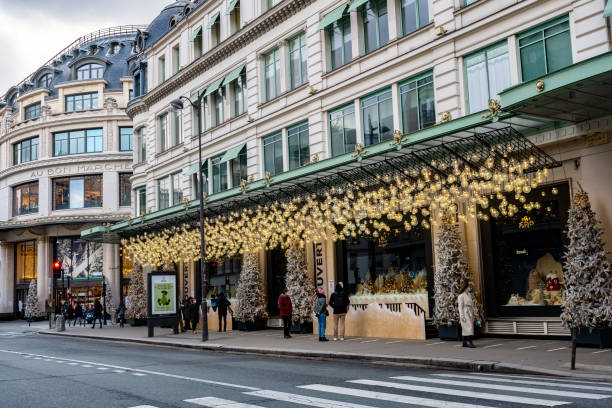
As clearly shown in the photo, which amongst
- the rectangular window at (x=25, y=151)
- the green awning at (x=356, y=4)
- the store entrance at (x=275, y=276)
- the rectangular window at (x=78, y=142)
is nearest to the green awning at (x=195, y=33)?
the green awning at (x=356, y=4)

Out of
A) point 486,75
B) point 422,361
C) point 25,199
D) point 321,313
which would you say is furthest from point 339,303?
point 25,199

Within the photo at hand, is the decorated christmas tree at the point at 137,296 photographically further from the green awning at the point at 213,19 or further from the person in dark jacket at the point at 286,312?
the person in dark jacket at the point at 286,312

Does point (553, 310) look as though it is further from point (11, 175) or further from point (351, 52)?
point (11, 175)

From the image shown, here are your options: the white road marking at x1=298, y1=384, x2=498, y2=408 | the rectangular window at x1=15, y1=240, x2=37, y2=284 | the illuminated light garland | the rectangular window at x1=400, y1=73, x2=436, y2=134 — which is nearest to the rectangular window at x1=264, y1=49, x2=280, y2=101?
Answer: the illuminated light garland

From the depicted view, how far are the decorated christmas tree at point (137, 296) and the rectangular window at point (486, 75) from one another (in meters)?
26.1

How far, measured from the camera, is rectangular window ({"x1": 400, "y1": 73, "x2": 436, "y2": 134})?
2142 cm

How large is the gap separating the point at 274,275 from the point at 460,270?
12.1 m

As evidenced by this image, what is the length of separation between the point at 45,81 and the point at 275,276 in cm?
5041

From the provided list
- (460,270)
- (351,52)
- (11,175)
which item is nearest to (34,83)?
(11,175)

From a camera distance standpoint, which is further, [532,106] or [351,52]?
[351,52]

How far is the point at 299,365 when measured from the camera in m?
15.4

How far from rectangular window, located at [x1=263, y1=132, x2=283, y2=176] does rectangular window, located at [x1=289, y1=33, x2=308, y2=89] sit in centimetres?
260

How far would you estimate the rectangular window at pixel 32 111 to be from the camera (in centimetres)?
6544

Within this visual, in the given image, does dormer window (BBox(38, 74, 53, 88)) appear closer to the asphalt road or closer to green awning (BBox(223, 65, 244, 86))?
green awning (BBox(223, 65, 244, 86))
